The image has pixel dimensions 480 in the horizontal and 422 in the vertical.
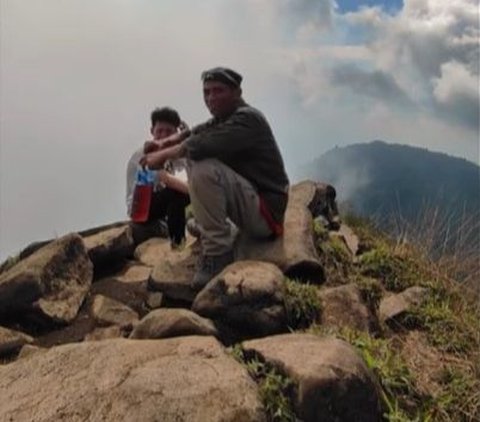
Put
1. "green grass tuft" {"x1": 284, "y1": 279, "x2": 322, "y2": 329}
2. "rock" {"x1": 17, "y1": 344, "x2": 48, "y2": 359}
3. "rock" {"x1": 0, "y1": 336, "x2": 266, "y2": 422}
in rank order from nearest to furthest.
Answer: "rock" {"x1": 0, "y1": 336, "x2": 266, "y2": 422} < "rock" {"x1": 17, "y1": 344, "x2": 48, "y2": 359} < "green grass tuft" {"x1": 284, "y1": 279, "x2": 322, "y2": 329}

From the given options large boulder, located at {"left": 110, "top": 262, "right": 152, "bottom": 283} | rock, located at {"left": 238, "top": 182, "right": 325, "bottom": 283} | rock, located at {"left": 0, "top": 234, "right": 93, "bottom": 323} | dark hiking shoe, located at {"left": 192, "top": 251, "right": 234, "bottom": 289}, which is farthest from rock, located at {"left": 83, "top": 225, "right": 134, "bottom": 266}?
rock, located at {"left": 238, "top": 182, "right": 325, "bottom": 283}

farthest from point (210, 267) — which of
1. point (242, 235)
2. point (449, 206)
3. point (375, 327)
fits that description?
point (449, 206)

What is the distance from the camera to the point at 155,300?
6695 millimetres

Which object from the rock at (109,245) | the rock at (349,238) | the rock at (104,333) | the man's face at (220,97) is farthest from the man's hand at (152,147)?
the rock at (349,238)

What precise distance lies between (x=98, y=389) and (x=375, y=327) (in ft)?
8.75

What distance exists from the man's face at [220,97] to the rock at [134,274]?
202cm

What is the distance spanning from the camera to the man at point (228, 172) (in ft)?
20.6

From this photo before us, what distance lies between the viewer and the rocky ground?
388cm

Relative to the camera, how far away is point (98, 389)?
3.87m

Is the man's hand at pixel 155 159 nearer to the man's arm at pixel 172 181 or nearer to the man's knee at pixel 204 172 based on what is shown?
the man's knee at pixel 204 172

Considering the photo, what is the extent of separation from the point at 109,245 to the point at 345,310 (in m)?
3.26

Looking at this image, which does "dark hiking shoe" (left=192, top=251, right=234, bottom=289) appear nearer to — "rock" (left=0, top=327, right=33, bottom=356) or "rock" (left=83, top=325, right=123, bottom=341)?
"rock" (left=83, top=325, right=123, bottom=341)

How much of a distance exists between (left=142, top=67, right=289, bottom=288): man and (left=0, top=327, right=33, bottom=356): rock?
1.59 m

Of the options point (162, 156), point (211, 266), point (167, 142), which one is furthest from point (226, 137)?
point (211, 266)
